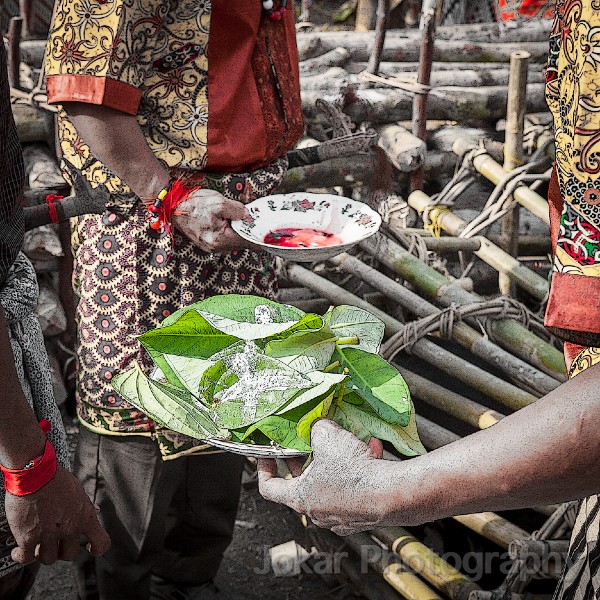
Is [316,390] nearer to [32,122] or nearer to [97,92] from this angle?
[97,92]

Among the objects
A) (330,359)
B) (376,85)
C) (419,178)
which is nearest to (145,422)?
(330,359)

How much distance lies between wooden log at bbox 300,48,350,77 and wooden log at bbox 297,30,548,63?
263mm

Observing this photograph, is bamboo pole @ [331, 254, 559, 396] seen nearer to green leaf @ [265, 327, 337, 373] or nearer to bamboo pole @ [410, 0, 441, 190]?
bamboo pole @ [410, 0, 441, 190]

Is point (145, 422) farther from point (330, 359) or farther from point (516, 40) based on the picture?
point (516, 40)

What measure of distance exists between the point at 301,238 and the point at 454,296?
120 cm

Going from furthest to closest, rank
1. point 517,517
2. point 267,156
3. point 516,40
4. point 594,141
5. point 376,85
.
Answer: point 516,40, point 376,85, point 517,517, point 267,156, point 594,141

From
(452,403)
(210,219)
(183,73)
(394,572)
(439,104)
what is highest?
(183,73)

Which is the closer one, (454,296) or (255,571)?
(255,571)

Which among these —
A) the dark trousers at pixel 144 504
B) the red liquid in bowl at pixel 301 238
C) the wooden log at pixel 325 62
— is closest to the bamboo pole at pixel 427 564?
the dark trousers at pixel 144 504

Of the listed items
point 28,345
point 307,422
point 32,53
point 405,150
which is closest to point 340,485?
point 307,422

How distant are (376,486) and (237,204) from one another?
1212 millimetres

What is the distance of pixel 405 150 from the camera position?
14.4 feet

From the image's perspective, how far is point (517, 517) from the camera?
9.68ft

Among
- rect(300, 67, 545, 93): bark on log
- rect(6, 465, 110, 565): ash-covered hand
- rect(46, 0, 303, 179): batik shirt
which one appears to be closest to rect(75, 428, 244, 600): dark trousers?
rect(6, 465, 110, 565): ash-covered hand
